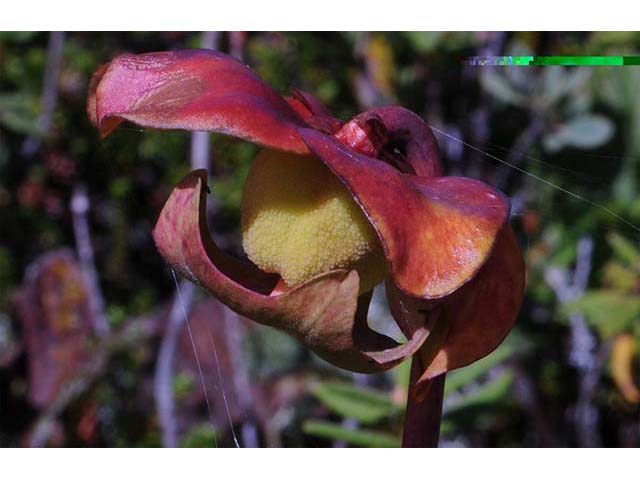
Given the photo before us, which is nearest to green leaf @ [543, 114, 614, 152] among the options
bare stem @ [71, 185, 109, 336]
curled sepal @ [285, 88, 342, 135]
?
bare stem @ [71, 185, 109, 336]

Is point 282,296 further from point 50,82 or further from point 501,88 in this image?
point 50,82

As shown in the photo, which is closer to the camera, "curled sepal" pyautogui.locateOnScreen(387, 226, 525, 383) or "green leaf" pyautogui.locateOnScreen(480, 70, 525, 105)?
"curled sepal" pyautogui.locateOnScreen(387, 226, 525, 383)

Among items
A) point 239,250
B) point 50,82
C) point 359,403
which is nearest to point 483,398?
point 359,403

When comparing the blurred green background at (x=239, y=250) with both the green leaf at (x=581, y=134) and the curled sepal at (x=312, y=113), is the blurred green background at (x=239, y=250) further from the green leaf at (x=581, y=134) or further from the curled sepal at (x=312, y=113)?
the curled sepal at (x=312, y=113)

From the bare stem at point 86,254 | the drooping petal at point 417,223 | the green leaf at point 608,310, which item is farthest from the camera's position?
the bare stem at point 86,254

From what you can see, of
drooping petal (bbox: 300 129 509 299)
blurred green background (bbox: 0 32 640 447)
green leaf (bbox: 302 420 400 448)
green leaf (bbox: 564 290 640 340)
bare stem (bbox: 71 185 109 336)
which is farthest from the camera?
bare stem (bbox: 71 185 109 336)

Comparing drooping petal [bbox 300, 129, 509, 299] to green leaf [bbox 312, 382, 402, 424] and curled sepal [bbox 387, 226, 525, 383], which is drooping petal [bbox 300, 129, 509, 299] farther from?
green leaf [bbox 312, 382, 402, 424]

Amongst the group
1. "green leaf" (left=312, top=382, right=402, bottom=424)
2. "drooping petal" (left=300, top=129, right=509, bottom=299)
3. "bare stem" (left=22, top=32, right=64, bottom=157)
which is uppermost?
"drooping petal" (left=300, top=129, right=509, bottom=299)

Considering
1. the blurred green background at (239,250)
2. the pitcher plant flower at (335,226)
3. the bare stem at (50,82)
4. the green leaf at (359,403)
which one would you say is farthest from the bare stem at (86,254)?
the pitcher plant flower at (335,226)
